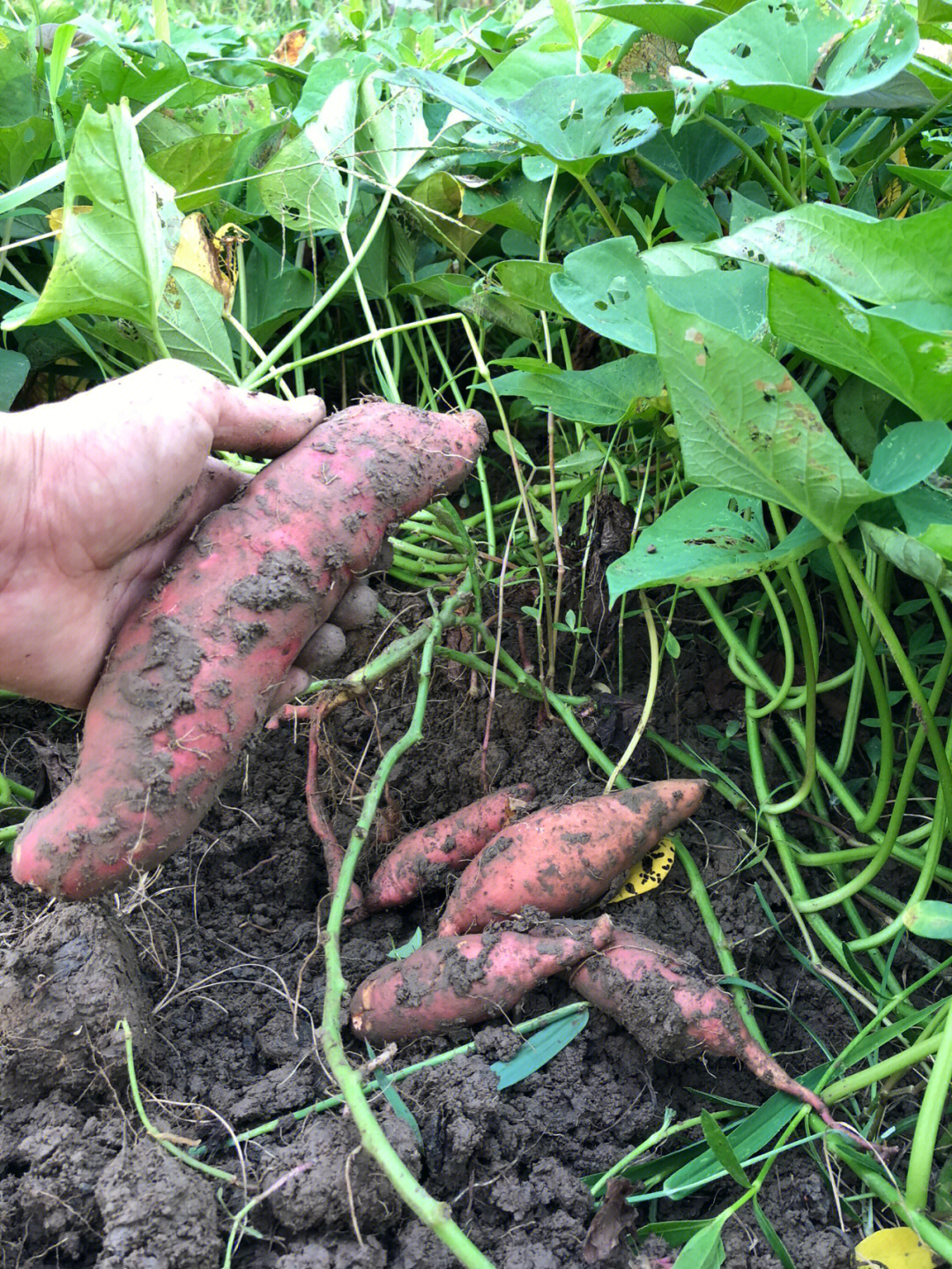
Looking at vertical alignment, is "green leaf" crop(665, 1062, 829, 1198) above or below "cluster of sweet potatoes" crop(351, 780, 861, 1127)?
below

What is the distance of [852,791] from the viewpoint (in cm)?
109

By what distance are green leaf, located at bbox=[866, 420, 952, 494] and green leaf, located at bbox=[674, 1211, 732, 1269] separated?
60 centimetres

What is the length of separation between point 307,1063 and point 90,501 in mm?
603

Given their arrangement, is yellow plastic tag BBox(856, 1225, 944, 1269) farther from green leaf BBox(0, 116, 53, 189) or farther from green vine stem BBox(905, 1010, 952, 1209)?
green leaf BBox(0, 116, 53, 189)

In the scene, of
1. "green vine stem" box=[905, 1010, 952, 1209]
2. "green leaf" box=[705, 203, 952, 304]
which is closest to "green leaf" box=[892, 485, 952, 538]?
"green leaf" box=[705, 203, 952, 304]

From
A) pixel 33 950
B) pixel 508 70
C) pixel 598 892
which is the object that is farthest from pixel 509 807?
pixel 508 70

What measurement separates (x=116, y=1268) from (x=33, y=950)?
329 mm

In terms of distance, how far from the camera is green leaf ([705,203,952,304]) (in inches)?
27.2

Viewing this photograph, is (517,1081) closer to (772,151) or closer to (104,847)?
(104,847)

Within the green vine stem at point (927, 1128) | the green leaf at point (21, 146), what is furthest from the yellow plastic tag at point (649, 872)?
the green leaf at point (21, 146)

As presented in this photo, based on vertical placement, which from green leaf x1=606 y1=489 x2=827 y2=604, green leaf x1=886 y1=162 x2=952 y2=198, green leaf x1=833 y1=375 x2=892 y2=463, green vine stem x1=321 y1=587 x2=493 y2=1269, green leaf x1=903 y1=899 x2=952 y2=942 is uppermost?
green leaf x1=886 y1=162 x2=952 y2=198

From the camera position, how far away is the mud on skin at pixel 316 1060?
733 millimetres

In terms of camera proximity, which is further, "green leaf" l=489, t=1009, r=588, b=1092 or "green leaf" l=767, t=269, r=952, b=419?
"green leaf" l=489, t=1009, r=588, b=1092

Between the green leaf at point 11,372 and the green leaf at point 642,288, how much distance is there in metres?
0.75
